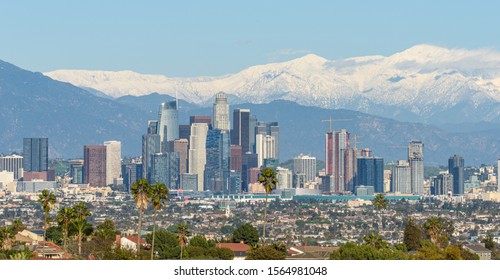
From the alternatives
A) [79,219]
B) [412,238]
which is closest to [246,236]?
[412,238]

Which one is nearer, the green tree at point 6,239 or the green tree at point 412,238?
the green tree at point 6,239

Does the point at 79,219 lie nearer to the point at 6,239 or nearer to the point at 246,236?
the point at 6,239

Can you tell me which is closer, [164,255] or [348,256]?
[348,256]

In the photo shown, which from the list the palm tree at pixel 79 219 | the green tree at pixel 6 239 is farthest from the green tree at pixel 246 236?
the green tree at pixel 6 239

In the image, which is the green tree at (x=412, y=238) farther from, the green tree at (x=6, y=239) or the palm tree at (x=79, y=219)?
the green tree at (x=6, y=239)

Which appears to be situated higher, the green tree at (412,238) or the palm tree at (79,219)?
the palm tree at (79,219)

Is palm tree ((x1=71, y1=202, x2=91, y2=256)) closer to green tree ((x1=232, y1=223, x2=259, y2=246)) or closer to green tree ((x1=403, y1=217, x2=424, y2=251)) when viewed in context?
green tree ((x1=232, y1=223, x2=259, y2=246))

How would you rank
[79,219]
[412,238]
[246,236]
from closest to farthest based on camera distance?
[79,219]
[246,236]
[412,238]

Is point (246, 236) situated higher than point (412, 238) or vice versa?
point (246, 236)
